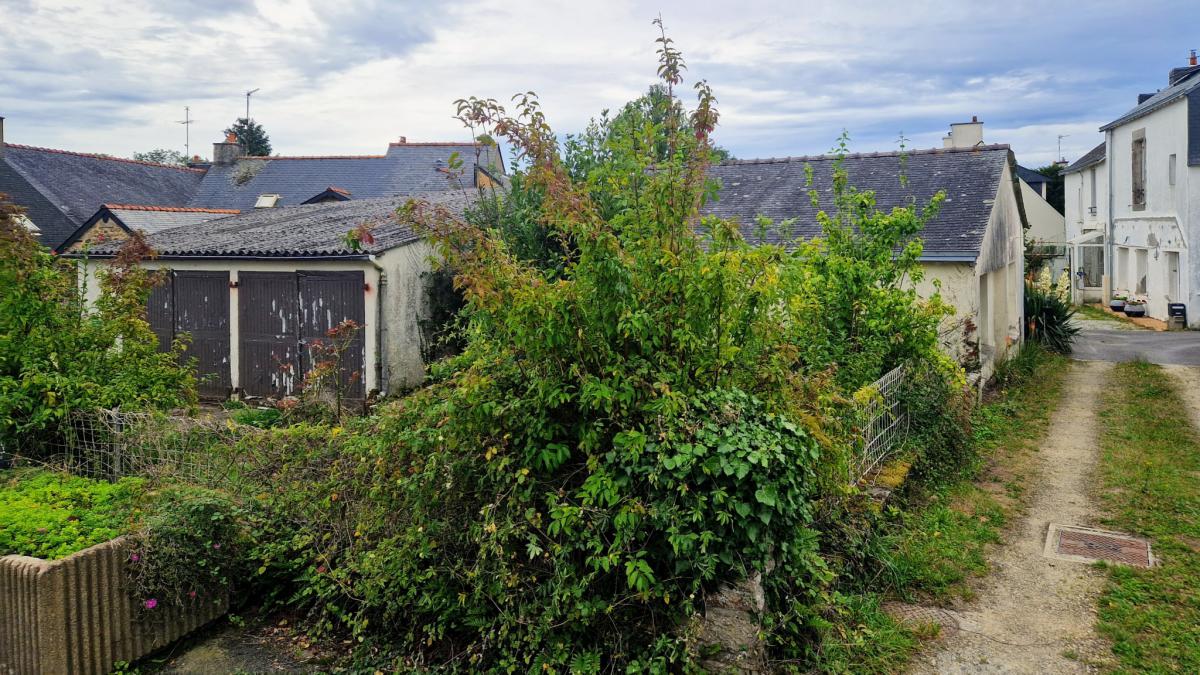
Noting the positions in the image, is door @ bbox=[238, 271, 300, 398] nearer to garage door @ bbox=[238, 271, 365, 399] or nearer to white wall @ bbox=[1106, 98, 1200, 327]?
garage door @ bbox=[238, 271, 365, 399]

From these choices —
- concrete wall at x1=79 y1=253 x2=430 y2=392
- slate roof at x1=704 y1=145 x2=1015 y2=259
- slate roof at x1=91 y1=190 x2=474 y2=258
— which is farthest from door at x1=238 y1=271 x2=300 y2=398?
slate roof at x1=704 y1=145 x2=1015 y2=259

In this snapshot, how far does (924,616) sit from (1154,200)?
23233mm

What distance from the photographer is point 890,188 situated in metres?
14.9

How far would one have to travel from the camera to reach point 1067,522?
7.48 metres

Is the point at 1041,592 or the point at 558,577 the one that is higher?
the point at 558,577

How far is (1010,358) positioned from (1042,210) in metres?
28.6

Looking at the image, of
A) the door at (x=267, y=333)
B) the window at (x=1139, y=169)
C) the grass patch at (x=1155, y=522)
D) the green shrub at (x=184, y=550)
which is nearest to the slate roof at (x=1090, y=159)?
the window at (x=1139, y=169)

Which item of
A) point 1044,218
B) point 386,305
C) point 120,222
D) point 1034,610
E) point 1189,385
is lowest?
point 1034,610

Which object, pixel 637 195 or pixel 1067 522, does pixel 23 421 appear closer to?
pixel 637 195

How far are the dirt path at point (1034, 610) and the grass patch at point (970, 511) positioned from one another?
0.57ft

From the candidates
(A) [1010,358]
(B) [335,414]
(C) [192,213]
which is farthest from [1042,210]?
(B) [335,414]

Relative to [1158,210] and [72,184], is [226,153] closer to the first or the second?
[72,184]

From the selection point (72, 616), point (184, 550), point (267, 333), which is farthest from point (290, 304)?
point (72, 616)

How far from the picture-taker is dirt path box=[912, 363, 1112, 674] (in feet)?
16.3
